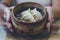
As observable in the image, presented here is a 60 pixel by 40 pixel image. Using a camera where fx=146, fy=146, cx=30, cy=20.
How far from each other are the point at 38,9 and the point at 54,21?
0.45 ft

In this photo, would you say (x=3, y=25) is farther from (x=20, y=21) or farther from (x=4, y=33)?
(x=20, y=21)

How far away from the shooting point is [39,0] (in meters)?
0.88

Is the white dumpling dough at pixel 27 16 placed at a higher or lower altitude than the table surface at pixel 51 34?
higher

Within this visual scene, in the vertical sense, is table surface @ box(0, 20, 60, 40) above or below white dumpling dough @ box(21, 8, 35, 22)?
below

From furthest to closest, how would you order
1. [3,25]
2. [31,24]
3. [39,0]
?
[39,0] < [3,25] < [31,24]

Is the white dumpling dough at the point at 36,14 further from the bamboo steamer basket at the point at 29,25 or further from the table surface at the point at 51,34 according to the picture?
the table surface at the point at 51,34

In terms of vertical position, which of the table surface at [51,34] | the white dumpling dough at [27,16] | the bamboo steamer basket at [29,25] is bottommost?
the table surface at [51,34]

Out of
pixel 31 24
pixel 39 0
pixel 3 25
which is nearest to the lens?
pixel 31 24

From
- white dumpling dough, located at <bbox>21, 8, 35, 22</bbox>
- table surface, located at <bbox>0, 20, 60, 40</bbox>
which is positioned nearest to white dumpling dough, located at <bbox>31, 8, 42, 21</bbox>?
white dumpling dough, located at <bbox>21, 8, 35, 22</bbox>

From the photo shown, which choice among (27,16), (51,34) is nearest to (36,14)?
(27,16)

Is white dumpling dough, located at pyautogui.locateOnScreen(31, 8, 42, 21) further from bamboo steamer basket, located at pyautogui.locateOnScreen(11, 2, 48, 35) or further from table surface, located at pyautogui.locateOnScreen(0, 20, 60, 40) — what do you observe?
table surface, located at pyautogui.locateOnScreen(0, 20, 60, 40)

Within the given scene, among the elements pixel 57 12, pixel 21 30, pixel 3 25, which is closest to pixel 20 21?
pixel 21 30

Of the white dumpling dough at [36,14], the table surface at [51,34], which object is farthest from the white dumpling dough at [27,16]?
the table surface at [51,34]

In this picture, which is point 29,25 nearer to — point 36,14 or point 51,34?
point 36,14
